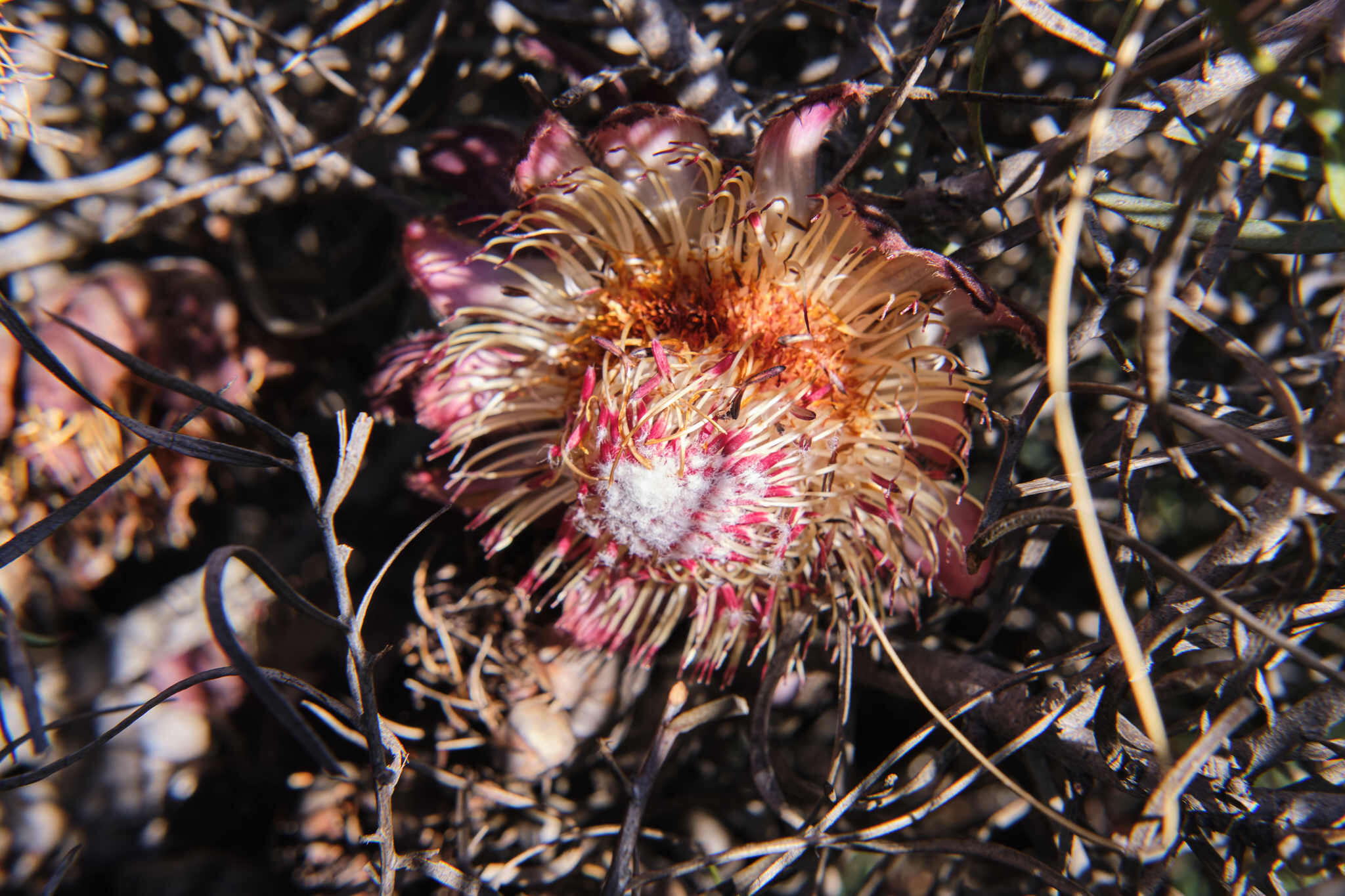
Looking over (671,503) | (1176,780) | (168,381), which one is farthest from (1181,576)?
(168,381)

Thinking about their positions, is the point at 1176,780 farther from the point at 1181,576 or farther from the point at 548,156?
the point at 548,156

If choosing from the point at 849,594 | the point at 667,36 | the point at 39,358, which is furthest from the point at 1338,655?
the point at 39,358

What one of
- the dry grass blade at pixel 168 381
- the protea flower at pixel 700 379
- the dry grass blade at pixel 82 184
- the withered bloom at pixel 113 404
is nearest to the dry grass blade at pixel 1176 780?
the protea flower at pixel 700 379

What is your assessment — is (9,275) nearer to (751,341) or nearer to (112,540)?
(112,540)

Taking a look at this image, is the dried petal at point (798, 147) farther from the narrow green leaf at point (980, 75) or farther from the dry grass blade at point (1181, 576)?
the dry grass blade at point (1181, 576)

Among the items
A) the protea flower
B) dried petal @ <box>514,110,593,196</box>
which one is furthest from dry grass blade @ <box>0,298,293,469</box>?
dried petal @ <box>514,110,593,196</box>

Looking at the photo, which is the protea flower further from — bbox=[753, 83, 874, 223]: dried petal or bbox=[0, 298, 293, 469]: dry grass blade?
bbox=[0, 298, 293, 469]: dry grass blade

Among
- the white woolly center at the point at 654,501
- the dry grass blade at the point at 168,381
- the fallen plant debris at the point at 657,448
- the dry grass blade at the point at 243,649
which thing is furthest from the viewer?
the white woolly center at the point at 654,501
